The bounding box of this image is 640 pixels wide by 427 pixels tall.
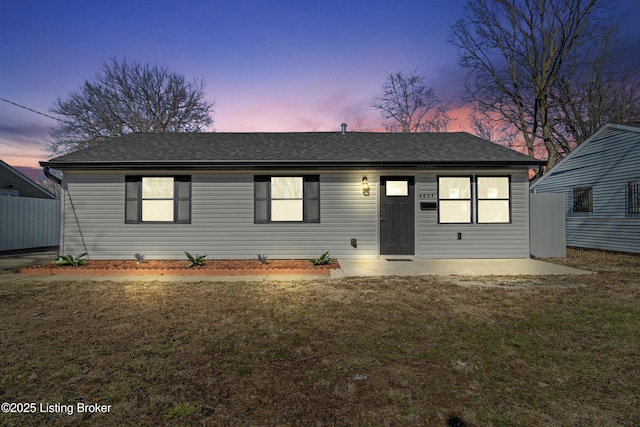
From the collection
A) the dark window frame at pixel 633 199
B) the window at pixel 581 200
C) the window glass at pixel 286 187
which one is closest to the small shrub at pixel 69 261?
the window glass at pixel 286 187

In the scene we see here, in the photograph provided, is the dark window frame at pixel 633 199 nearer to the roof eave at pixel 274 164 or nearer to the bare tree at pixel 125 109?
the roof eave at pixel 274 164

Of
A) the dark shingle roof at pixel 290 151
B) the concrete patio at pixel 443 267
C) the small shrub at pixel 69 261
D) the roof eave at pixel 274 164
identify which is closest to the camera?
the concrete patio at pixel 443 267

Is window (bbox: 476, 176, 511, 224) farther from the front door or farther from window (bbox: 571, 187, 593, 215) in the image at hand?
window (bbox: 571, 187, 593, 215)

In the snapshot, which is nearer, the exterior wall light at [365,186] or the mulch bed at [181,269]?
the mulch bed at [181,269]

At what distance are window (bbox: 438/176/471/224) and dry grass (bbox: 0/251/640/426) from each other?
162 inches

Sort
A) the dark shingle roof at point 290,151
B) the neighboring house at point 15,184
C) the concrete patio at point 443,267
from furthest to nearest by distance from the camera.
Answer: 1. the neighboring house at point 15,184
2. the dark shingle roof at point 290,151
3. the concrete patio at point 443,267

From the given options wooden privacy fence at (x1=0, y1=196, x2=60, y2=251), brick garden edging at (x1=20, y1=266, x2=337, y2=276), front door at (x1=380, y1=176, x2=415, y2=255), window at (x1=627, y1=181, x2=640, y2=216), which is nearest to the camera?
brick garden edging at (x1=20, y1=266, x2=337, y2=276)

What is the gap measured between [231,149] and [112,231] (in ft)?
13.9

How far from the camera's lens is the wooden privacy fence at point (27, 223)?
1220 centimetres

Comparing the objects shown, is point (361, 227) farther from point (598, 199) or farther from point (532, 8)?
point (532, 8)

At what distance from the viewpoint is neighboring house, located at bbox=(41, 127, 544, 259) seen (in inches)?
364

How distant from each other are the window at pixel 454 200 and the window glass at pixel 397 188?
100cm

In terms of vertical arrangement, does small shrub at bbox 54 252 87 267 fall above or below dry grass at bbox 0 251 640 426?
above

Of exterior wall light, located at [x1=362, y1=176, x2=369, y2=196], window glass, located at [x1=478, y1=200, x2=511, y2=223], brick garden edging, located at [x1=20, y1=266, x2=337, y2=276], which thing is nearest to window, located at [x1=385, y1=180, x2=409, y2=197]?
exterior wall light, located at [x1=362, y1=176, x2=369, y2=196]
